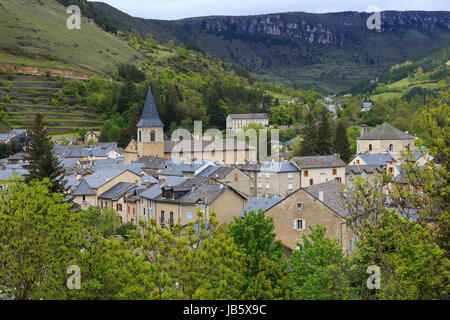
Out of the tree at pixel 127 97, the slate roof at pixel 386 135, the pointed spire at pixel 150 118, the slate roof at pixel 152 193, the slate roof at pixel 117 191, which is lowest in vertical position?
the slate roof at pixel 117 191

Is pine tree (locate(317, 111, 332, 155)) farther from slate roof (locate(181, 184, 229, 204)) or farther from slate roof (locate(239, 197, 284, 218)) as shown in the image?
slate roof (locate(239, 197, 284, 218))

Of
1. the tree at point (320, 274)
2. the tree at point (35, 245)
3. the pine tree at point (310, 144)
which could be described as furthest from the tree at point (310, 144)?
the tree at point (35, 245)

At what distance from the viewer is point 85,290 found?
56.5ft

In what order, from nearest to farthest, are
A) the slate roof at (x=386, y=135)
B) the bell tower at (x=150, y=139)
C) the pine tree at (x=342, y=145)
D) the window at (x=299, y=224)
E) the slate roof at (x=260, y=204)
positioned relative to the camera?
the window at (x=299, y=224)
the slate roof at (x=260, y=204)
the slate roof at (x=386, y=135)
the pine tree at (x=342, y=145)
the bell tower at (x=150, y=139)

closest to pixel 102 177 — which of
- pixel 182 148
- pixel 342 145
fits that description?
pixel 182 148

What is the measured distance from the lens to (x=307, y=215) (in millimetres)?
37281

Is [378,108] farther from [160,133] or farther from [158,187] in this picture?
[158,187]

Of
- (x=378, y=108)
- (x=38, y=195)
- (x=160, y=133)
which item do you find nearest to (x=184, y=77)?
(x=378, y=108)

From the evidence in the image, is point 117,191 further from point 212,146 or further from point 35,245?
point 35,245

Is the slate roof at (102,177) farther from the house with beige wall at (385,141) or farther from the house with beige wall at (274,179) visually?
the house with beige wall at (385,141)

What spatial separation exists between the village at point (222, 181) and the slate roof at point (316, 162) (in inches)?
4.8

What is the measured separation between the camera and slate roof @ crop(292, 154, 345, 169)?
2630 inches

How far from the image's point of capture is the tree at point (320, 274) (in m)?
19.9
